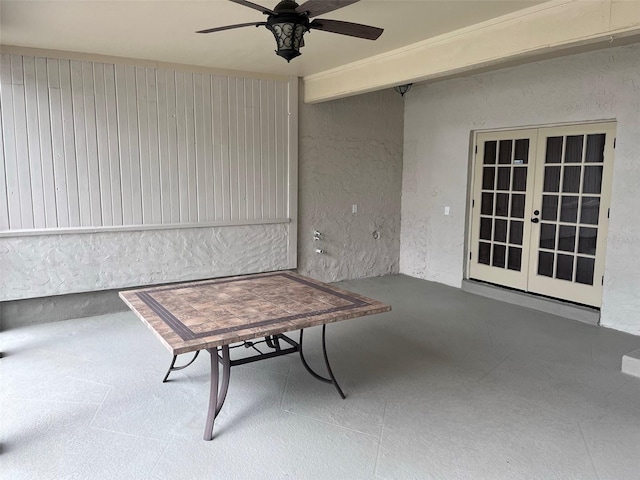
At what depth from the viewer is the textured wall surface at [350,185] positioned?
221 inches

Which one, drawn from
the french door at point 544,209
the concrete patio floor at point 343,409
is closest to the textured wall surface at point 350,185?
the french door at point 544,209

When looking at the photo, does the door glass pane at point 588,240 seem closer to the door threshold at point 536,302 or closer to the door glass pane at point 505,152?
Result: the door threshold at point 536,302

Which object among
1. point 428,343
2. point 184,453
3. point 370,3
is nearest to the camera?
point 184,453

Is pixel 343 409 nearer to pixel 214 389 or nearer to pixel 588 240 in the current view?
pixel 214 389

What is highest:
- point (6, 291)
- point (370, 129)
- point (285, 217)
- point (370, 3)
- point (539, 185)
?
point (370, 3)

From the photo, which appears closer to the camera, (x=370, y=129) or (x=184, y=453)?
(x=184, y=453)

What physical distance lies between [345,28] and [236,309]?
172 centimetres

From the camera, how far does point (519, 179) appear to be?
5.09 m

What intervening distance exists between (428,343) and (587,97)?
2.79 meters

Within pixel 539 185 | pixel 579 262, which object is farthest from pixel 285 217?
pixel 579 262

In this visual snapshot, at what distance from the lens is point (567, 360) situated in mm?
3531

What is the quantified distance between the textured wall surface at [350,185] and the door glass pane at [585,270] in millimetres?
2438

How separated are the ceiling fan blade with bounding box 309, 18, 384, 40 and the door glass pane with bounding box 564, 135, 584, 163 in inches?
114

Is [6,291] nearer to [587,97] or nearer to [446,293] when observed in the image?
[446,293]
